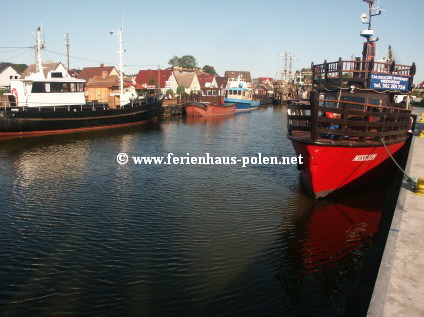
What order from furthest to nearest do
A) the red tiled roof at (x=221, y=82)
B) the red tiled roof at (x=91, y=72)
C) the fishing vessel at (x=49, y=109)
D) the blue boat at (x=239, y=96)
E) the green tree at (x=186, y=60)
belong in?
1. the green tree at (x=186, y=60)
2. the red tiled roof at (x=221, y=82)
3. the red tiled roof at (x=91, y=72)
4. the blue boat at (x=239, y=96)
5. the fishing vessel at (x=49, y=109)

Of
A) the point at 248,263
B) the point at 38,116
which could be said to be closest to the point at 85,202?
the point at 248,263

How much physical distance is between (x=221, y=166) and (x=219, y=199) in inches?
218

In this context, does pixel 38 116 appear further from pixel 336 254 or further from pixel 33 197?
pixel 336 254

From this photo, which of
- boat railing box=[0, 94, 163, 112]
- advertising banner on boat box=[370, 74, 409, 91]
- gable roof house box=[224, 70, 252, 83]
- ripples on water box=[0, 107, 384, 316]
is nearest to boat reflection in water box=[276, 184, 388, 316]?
ripples on water box=[0, 107, 384, 316]

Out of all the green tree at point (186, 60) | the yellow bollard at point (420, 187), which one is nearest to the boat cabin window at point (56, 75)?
the yellow bollard at point (420, 187)

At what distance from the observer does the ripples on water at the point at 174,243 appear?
708 centimetres

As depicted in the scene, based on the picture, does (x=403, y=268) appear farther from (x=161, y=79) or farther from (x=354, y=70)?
(x=161, y=79)

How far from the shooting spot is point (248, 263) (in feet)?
28.0

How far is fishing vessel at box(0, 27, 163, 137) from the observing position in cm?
2736

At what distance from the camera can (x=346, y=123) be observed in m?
11.7

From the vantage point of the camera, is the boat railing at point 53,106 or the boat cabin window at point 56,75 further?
the boat cabin window at point 56,75

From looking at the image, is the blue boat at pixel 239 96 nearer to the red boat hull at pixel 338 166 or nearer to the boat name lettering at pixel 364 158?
the red boat hull at pixel 338 166

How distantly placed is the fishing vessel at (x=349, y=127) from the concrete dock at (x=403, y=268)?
3.72 meters

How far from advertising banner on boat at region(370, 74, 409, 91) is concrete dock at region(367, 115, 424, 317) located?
6.67 m
